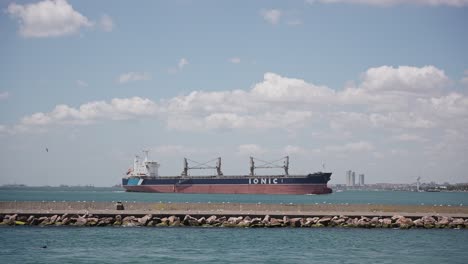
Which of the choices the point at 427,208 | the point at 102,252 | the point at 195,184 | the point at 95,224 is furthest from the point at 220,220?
the point at 195,184

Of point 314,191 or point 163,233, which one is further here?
point 314,191

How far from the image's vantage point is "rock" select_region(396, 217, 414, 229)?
43.5 m

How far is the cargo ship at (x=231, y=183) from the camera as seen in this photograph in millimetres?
124688

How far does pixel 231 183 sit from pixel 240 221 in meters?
89.6

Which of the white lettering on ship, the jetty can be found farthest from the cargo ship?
the jetty

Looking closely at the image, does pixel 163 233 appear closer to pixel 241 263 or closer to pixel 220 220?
pixel 220 220

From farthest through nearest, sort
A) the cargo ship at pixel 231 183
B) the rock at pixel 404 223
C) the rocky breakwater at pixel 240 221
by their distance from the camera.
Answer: the cargo ship at pixel 231 183 < the rocky breakwater at pixel 240 221 < the rock at pixel 404 223

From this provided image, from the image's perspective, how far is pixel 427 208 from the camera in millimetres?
51812

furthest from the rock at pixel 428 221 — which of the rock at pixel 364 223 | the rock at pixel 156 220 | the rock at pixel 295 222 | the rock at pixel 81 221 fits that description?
the rock at pixel 81 221

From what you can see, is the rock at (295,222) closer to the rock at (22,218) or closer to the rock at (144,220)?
the rock at (144,220)

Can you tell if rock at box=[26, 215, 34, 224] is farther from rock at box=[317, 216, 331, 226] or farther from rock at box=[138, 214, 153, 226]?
rock at box=[317, 216, 331, 226]

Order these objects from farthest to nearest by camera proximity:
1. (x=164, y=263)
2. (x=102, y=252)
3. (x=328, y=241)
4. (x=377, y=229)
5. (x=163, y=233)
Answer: (x=377, y=229), (x=163, y=233), (x=328, y=241), (x=102, y=252), (x=164, y=263)

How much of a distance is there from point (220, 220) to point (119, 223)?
724cm

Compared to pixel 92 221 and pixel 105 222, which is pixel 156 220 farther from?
pixel 92 221
